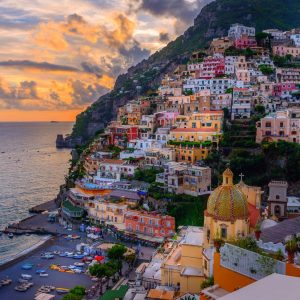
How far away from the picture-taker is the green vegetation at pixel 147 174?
62.0 meters

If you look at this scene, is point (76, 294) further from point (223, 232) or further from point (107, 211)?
point (107, 211)

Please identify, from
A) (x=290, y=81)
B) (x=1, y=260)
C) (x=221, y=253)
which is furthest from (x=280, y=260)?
(x=290, y=81)

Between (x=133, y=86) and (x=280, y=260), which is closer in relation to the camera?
(x=280, y=260)

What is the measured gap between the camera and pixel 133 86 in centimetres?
13050

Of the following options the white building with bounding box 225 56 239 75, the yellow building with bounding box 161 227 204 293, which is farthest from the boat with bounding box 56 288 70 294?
the white building with bounding box 225 56 239 75

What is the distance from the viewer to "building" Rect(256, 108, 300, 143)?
63.1 meters

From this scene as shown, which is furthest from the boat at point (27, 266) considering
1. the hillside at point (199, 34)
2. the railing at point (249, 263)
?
the hillside at point (199, 34)

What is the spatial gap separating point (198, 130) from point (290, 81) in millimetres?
25786

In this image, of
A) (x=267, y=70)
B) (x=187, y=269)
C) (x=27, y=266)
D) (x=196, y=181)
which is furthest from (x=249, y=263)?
(x=267, y=70)

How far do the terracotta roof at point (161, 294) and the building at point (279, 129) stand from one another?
126 ft

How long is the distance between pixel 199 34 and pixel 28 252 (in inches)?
4377

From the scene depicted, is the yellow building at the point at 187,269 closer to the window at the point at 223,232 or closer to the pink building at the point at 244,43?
the window at the point at 223,232

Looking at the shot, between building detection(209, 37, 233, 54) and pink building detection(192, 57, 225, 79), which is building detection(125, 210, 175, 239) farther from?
building detection(209, 37, 233, 54)

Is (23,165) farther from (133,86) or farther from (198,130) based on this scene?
(198,130)
